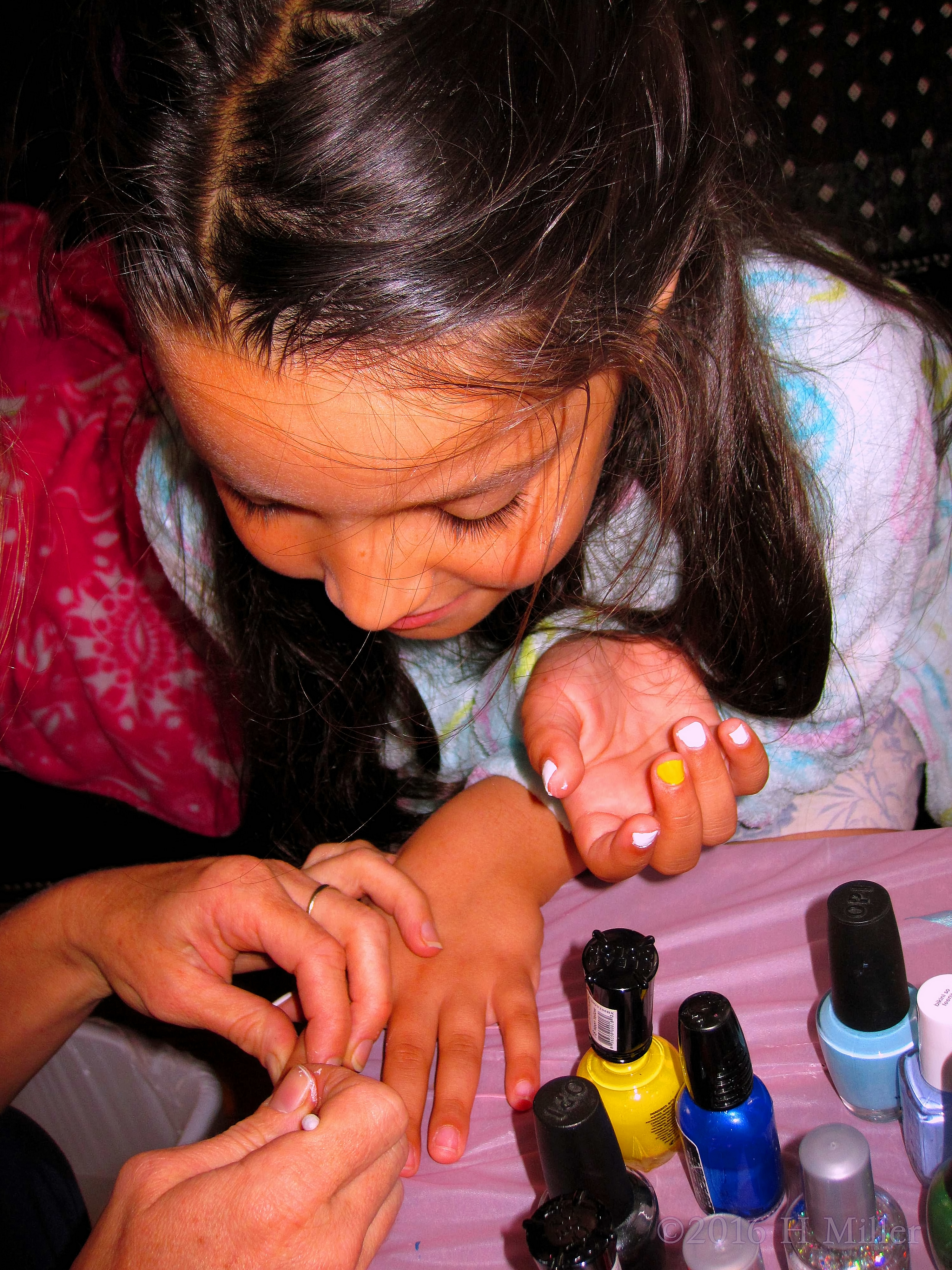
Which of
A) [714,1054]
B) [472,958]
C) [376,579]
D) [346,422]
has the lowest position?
[472,958]

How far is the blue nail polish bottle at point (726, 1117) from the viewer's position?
1.46ft

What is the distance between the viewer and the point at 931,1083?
440mm

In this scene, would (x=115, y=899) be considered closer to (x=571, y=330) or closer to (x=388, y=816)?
(x=388, y=816)

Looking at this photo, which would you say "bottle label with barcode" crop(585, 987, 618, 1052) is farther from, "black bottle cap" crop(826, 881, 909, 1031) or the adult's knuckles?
the adult's knuckles

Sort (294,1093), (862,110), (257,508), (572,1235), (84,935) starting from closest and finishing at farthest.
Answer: (572,1235), (294,1093), (257,508), (84,935), (862,110)

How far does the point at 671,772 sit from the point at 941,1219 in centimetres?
25

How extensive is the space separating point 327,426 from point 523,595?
13.9 inches

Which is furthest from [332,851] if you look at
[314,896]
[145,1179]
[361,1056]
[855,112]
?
[855,112]

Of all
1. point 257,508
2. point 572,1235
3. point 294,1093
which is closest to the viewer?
point 572,1235

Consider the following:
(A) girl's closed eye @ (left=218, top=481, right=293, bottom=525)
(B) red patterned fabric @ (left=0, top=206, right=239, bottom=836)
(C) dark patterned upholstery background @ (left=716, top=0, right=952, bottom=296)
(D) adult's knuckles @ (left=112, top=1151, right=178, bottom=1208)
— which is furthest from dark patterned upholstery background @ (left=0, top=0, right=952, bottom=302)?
(D) adult's knuckles @ (left=112, top=1151, right=178, bottom=1208)

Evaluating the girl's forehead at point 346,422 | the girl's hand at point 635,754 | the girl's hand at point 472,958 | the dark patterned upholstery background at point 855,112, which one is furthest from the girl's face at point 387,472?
the dark patterned upholstery background at point 855,112

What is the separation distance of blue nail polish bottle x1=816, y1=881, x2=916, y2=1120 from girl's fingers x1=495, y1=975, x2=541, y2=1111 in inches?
6.5

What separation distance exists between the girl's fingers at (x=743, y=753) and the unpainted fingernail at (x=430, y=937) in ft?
0.74

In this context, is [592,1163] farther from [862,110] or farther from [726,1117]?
[862,110]
